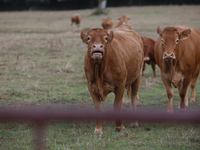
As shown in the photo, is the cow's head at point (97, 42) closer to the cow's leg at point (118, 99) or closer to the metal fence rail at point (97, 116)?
the cow's leg at point (118, 99)

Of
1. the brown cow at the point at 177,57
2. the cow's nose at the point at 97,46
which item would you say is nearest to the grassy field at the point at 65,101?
the brown cow at the point at 177,57

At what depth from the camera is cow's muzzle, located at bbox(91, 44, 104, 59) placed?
5961 mm

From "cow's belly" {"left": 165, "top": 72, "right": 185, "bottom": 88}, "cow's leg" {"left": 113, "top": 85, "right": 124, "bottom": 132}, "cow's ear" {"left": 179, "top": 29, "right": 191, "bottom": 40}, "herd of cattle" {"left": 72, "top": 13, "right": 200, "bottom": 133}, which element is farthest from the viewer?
"cow's belly" {"left": 165, "top": 72, "right": 185, "bottom": 88}

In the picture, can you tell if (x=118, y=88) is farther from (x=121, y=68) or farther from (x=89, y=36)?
(x=89, y=36)

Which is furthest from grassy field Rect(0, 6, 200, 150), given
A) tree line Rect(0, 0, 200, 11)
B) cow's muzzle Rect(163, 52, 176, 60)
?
tree line Rect(0, 0, 200, 11)

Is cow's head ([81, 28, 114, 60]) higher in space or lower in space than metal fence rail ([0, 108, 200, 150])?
lower

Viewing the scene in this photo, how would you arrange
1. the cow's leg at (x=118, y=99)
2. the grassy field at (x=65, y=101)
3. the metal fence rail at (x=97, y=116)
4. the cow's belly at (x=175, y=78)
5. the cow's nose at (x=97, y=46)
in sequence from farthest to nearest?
1. the cow's belly at (x=175, y=78)
2. the cow's leg at (x=118, y=99)
3. the cow's nose at (x=97, y=46)
4. the grassy field at (x=65, y=101)
5. the metal fence rail at (x=97, y=116)

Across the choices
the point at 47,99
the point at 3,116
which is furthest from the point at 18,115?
the point at 47,99

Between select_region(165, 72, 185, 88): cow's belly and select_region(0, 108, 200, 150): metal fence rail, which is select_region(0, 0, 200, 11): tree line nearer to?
select_region(165, 72, 185, 88): cow's belly

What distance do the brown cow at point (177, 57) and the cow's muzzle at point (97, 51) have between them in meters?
1.84

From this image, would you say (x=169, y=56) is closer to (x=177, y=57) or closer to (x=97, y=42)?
(x=177, y=57)

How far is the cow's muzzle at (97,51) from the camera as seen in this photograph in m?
5.96

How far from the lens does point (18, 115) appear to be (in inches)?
88.7

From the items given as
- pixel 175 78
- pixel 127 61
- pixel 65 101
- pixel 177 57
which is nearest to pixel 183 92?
pixel 175 78
